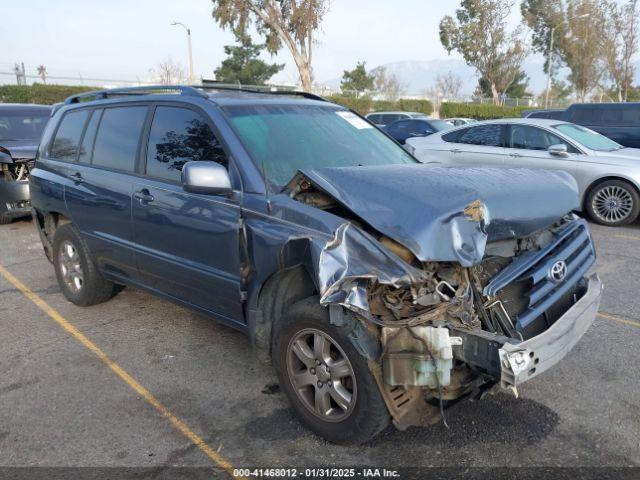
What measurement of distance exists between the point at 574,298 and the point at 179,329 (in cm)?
299

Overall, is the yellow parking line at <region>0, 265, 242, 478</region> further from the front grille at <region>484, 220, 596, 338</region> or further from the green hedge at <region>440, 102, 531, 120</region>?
the green hedge at <region>440, 102, 531, 120</region>

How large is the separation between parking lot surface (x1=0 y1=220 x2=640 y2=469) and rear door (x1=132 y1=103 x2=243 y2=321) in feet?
1.72

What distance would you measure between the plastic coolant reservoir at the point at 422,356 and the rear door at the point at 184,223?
117 cm

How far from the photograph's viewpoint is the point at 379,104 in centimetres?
3716

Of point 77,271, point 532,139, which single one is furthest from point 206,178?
point 532,139

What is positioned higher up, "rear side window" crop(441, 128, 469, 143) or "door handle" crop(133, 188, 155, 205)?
"rear side window" crop(441, 128, 469, 143)

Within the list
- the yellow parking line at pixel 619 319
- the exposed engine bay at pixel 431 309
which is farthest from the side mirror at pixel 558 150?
the exposed engine bay at pixel 431 309

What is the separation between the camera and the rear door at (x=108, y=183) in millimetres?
4180

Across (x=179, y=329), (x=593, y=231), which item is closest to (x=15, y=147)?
(x=179, y=329)

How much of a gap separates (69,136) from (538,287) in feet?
13.9

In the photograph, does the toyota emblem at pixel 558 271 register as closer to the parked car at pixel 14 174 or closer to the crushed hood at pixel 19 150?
the crushed hood at pixel 19 150

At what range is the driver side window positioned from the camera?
28.7 ft

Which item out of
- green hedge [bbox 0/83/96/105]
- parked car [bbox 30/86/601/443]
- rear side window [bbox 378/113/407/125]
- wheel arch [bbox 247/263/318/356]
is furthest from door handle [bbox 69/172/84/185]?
green hedge [bbox 0/83/96/105]

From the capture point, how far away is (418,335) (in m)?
2.51
